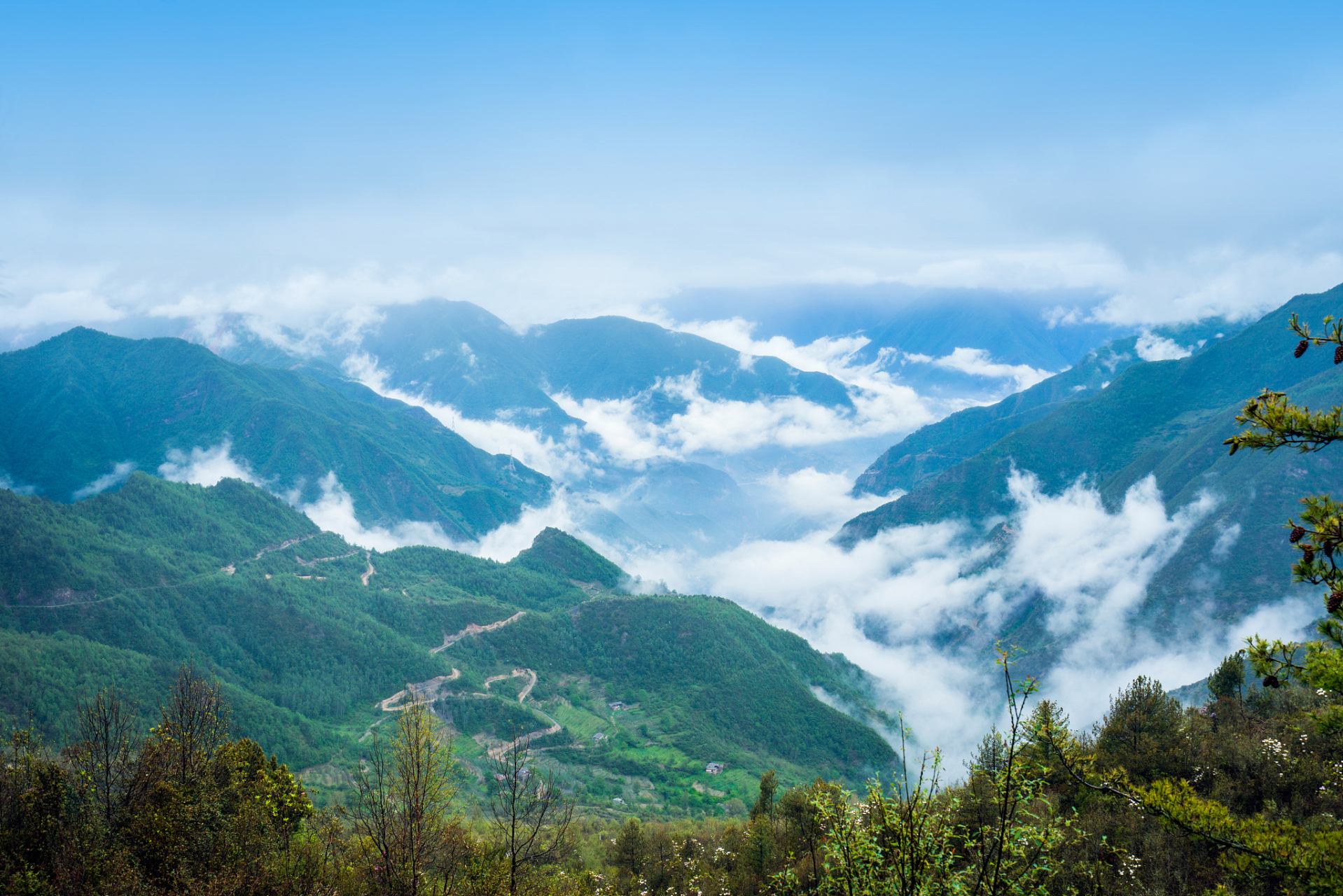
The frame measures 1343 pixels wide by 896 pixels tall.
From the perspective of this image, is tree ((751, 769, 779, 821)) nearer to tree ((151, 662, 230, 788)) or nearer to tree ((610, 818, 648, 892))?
tree ((610, 818, 648, 892))

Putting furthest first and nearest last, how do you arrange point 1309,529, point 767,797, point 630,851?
1. point 767,797
2. point 630,851
3. point 1309,529

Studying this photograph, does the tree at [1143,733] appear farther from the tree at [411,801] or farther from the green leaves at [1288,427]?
the tree at [411,801]

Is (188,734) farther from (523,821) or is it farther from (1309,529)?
(1309,529)

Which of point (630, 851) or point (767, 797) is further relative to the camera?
point (767, 797)

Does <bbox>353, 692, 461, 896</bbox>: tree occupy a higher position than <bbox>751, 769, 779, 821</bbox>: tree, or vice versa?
<bbox>353, 692, 461, 896</bbox>: tree

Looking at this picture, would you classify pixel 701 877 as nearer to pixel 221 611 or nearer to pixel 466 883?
pixel 466 883

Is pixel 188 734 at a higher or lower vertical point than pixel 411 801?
lower

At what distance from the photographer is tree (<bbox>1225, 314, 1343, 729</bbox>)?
11.4m

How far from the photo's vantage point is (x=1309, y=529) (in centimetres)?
1216

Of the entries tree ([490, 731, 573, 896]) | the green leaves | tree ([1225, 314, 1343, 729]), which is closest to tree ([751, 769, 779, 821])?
tree ([490, 731, 573, 896])

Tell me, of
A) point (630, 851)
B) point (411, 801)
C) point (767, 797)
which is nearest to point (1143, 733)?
point (767, 797)

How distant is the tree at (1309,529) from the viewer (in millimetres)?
11445

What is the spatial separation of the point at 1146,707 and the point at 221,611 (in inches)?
9044

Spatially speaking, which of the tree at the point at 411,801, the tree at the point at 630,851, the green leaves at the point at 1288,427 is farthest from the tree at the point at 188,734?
the green leaves at the point at 1288,427
